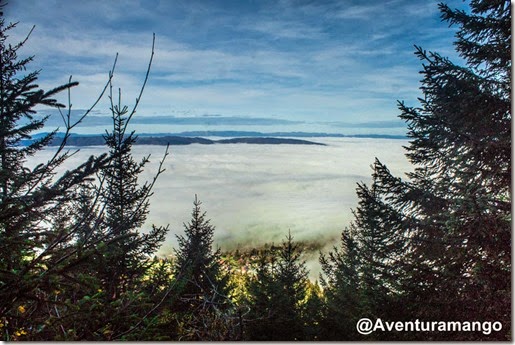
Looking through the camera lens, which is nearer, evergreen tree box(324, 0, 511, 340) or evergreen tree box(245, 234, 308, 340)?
evergreen tree box(324, 0, 511, 340)

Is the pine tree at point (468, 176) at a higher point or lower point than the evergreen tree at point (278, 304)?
higher

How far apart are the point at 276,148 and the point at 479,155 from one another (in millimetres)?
5736

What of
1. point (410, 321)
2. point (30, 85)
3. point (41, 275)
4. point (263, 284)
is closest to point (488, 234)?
point (410, 321)

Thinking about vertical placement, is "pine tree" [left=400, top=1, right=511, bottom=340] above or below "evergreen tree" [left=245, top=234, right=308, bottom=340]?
above

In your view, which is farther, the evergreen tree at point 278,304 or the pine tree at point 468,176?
the evergreen tree at point 278,304

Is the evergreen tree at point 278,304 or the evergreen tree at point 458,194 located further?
the evergreen tree at point 278,304

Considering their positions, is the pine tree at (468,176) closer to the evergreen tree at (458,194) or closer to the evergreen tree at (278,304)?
the evergreen tree at (458,194)

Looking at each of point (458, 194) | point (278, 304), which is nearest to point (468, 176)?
point (458, 194)

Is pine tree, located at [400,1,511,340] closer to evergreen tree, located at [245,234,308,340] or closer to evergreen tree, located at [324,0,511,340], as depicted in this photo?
evergreen tree, located at [324,0,511,340]

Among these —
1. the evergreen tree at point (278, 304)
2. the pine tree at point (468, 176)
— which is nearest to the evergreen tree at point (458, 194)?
the pine tree at point (468, 176)

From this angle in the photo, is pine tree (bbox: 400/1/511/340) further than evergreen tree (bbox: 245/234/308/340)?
No

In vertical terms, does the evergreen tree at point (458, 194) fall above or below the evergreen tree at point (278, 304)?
above

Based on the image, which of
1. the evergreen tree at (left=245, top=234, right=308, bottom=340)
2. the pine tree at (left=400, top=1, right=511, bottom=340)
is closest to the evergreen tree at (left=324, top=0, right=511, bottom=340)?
the pine tree at (left=400, top=1, right=511, bottom=340)

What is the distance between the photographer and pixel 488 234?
440 cm
